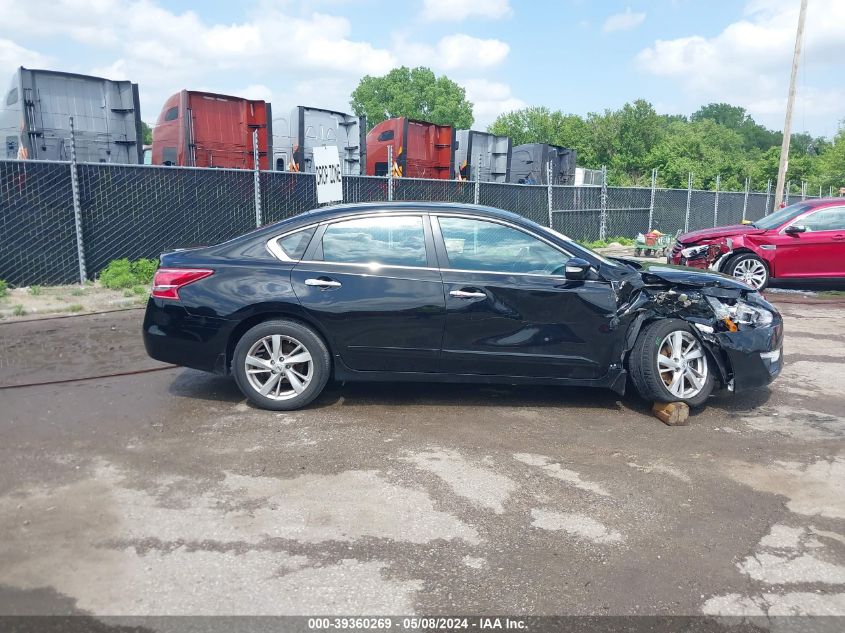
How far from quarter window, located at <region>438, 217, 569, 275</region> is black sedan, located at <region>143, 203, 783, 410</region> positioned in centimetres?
1

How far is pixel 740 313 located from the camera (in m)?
5.38

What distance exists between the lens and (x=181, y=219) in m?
11.4

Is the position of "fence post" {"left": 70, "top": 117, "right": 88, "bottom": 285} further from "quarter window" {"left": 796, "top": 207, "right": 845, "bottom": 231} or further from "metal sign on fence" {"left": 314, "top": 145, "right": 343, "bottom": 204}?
"quarter window" {"left": 796, "top": 207, "right": 845, "bottom": 231}

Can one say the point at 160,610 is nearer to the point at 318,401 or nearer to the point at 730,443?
the point at 318,401

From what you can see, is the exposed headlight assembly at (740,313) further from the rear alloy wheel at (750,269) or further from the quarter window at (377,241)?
the rear alloy wheel at (750,269)

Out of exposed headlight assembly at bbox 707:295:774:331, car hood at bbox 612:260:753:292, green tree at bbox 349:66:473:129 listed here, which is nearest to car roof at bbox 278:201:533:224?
car hood at bbox 612:260:753:292

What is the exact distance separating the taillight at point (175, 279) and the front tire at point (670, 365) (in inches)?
127

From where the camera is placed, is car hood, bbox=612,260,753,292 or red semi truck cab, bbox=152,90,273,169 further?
red semi truck cab, bbox=152,90,273,169

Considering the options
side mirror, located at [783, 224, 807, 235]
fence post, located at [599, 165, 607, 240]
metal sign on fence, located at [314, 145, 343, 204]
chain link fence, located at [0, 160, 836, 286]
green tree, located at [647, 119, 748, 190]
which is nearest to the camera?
metal sign on fence, located at [314, 145, 343, 204]

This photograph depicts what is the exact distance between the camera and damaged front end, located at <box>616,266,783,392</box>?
522cm

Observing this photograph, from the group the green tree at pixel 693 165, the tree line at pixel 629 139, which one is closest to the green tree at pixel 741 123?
the tree line at pixel 629 139

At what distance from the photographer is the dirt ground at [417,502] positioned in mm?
2959

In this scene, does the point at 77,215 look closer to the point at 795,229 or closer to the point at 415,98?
the point at 795,229

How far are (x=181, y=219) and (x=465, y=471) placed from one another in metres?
8.73
